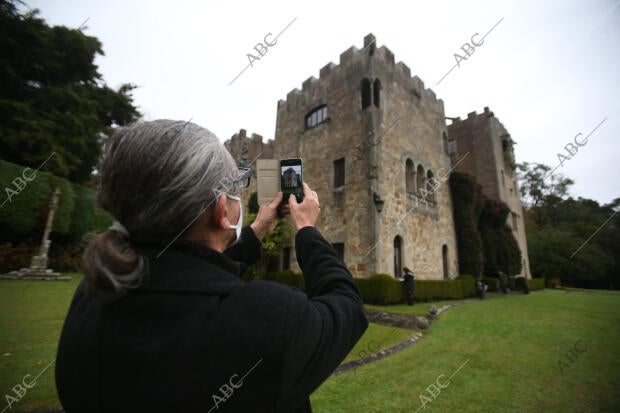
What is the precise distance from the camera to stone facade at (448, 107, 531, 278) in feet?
78.3

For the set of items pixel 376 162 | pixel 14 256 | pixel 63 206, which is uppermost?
pixel 376 162

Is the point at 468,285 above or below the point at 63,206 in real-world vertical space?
below

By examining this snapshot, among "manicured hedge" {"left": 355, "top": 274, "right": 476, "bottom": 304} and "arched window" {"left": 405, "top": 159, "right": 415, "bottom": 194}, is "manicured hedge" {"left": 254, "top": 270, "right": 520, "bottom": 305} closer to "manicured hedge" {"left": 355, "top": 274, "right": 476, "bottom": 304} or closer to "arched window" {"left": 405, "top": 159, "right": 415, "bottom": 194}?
"manicured hedge" {"left": 355, "top": 274, "right": 476, "bottom": 304}

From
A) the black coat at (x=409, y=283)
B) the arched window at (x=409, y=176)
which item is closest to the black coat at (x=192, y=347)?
the black coat at (x=409, y=283)

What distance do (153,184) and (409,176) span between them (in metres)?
15.2

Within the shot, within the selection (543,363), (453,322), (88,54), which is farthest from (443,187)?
(88,54)

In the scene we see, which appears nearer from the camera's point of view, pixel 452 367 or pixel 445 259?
pixel 452 367

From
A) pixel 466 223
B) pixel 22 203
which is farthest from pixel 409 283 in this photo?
pixel 22 203

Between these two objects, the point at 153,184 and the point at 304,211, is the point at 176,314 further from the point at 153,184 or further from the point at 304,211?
the point at 304,211

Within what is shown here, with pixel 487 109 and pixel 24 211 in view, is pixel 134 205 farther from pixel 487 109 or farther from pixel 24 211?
pixel 487 109

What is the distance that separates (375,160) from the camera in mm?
12438

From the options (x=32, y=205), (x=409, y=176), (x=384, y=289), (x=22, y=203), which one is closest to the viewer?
(x=384, y=289)

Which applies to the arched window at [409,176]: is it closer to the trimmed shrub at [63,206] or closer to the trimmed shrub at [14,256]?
the trimmed shrub at [63,206]

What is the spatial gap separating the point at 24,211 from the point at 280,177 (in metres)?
14.6
